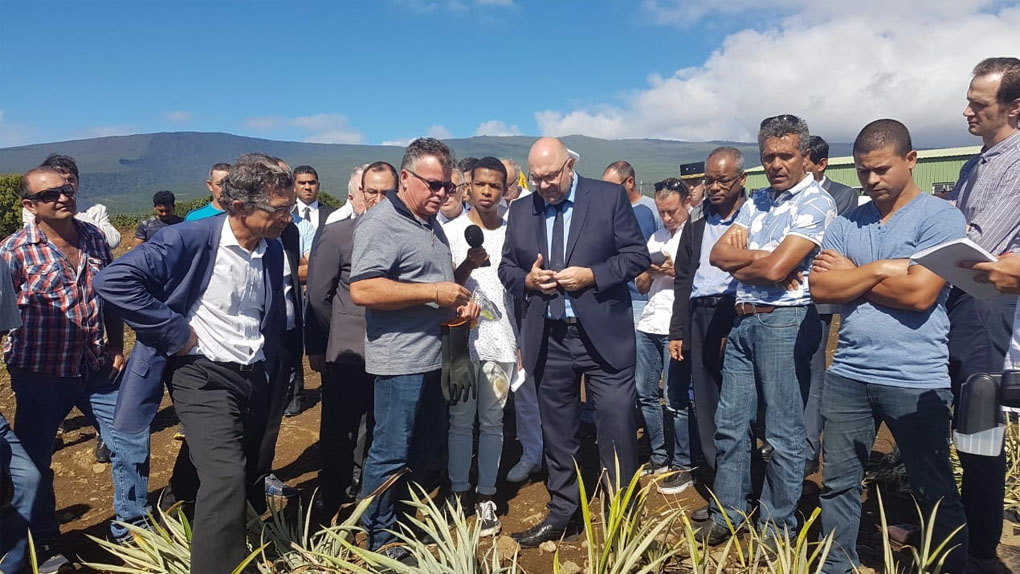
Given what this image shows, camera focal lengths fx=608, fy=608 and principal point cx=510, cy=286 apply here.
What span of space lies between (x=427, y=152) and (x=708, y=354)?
218 centimetres

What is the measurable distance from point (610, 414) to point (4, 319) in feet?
9.71

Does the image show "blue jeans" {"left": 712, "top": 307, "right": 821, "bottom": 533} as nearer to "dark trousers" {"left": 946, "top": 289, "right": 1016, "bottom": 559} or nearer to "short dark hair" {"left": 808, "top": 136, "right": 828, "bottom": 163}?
"dark trousers" {"left": 946, "top": 289, "right": 1016, "bottom": 559}

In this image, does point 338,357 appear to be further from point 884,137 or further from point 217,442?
point 884,137

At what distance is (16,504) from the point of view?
267 cm

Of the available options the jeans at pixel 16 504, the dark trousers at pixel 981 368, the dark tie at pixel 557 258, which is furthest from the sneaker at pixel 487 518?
the dark trousers at pixel 981 368

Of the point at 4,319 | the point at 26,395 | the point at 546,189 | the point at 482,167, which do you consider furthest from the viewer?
the point at 482,167

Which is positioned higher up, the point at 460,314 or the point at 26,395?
the point at 460,314

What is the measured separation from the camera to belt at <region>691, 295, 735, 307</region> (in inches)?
150

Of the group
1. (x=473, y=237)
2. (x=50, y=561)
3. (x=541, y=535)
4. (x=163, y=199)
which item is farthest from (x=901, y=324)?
(x=163, y=199)

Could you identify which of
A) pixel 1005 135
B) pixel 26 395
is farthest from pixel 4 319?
pixel 1005 135

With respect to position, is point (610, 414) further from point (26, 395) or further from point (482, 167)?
point (26, 395)

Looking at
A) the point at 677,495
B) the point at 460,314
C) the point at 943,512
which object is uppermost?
the point at 460,314

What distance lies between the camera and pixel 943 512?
2.51 metres

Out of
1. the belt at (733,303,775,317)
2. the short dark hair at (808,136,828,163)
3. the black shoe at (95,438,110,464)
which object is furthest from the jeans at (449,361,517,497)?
the black shoe at (95,438,110,464)
